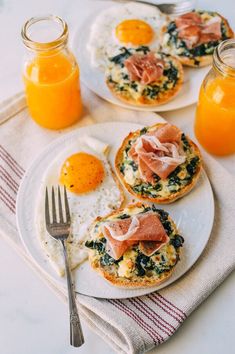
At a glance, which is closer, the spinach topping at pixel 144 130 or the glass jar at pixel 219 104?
the glass jar at pixel 219 104

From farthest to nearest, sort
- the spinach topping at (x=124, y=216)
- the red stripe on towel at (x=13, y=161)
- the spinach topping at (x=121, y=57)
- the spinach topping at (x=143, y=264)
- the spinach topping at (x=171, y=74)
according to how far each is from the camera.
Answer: the spinach topping at (x=121, y=57) → the spinach topping at (x=171, y=74) → the red stripe on towel at (x=13, y=161) → the spinach topping at (x=124, y=216) → the spinach topping at (x=143, y=264)

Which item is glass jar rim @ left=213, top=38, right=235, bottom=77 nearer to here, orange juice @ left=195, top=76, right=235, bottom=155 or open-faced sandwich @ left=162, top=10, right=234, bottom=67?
orange juice @ left=195, top=76, right=235, bottom=155

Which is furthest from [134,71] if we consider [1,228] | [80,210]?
[1,228]

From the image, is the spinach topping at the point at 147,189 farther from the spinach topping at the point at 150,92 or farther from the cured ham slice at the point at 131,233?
the spinach topping at the point at 150,92

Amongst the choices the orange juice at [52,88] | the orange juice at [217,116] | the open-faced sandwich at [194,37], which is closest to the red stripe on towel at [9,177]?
Result: the orange juice at [52,88]

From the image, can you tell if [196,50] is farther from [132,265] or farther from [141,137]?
[132,265]

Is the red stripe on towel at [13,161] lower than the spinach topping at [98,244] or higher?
higher

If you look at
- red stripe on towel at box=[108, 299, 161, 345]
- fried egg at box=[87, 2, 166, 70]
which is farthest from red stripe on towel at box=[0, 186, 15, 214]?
fried egg at box=[87, 2, 166, 70]
